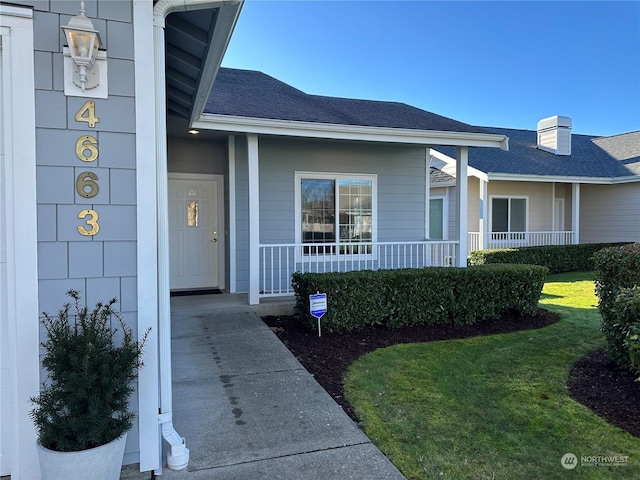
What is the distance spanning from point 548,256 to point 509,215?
223cm

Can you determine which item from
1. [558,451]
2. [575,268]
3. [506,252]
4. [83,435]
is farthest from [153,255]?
[575,268]

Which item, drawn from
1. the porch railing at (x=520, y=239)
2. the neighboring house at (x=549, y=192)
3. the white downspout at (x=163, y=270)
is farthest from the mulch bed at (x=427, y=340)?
the neighboring house at (x=549, y=192)

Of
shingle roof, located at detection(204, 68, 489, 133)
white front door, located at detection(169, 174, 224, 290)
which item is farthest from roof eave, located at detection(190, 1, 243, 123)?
white front door, located at detection(169, 174, 224, 290)

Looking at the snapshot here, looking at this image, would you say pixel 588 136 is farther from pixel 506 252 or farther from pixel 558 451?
pixel 558 451

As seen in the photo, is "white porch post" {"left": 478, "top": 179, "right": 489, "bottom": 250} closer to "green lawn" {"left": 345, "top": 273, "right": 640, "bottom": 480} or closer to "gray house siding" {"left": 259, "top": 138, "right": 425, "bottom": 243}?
"gray house siding" {"left": 259, "top": 138, "right": 425, "bottom": 243}

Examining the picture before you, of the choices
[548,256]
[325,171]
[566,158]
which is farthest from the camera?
[566,158]

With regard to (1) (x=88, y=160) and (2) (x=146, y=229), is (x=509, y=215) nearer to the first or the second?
(2) (x=146, y=229)

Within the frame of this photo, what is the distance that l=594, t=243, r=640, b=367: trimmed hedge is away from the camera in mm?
3803

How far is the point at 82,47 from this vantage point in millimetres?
2254

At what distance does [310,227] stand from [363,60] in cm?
1430

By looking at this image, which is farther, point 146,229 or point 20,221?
point 146,229

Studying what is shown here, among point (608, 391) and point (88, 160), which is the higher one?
point (88, 160)

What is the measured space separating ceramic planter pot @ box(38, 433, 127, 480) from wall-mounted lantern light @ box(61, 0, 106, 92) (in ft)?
6.49

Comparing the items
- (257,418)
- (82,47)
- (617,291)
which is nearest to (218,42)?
(82,47)
